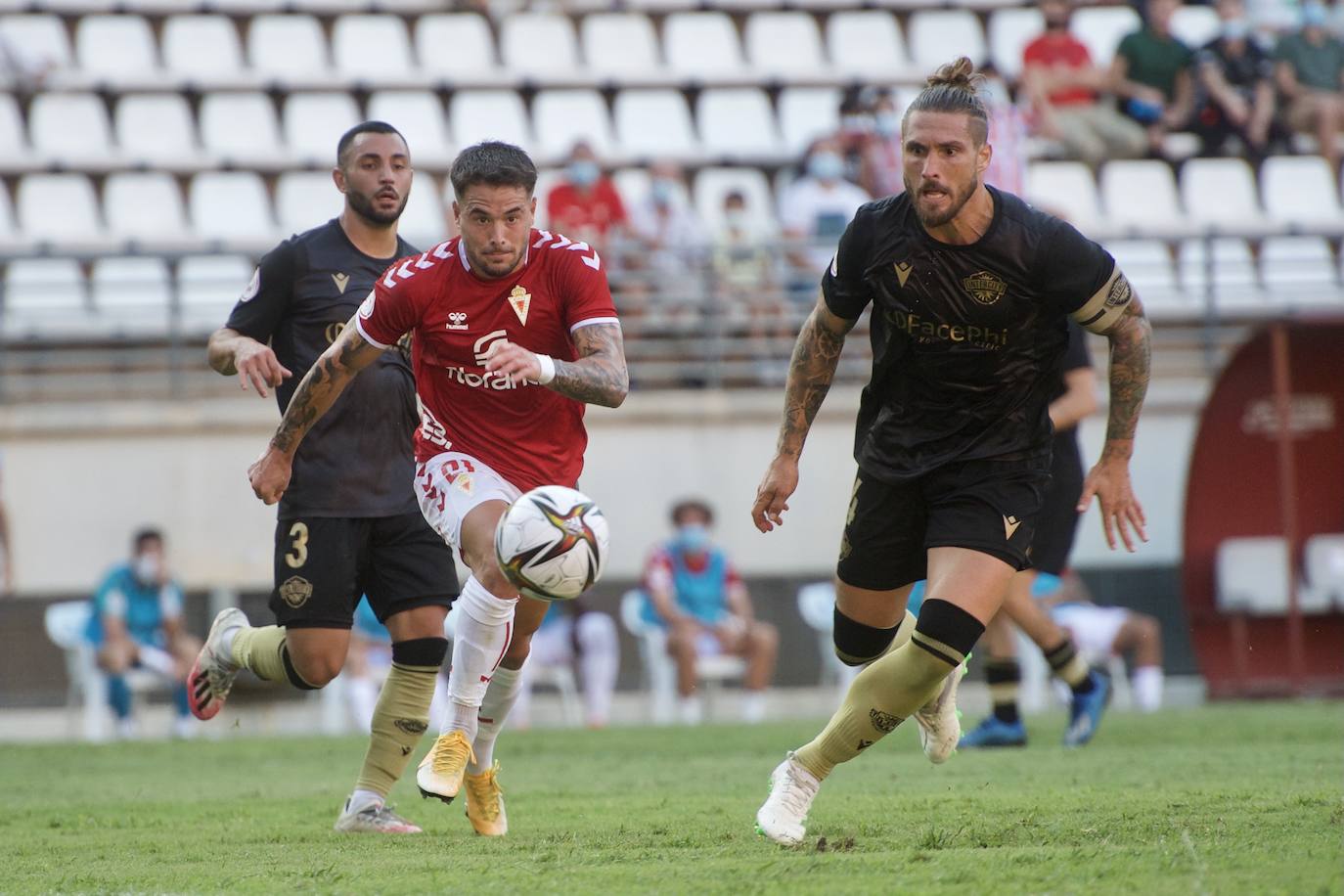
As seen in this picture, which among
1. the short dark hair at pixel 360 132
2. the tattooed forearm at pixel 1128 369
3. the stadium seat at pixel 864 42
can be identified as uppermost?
the stadium seat at pixel 864 42

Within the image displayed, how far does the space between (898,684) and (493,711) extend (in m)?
1.66

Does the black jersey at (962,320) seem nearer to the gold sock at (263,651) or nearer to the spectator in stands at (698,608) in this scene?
the gold sock at (263,651)

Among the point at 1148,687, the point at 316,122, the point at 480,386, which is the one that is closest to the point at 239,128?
the point at 316,122

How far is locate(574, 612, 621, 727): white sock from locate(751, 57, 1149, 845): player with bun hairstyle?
363 inches

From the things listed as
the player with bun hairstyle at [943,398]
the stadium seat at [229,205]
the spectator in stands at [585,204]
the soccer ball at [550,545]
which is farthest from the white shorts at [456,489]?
the stadium seat at [229,205]

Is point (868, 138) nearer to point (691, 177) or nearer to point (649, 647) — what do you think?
point (691, 177)

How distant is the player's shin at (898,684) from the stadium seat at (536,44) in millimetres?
15200

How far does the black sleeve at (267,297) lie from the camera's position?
712cm

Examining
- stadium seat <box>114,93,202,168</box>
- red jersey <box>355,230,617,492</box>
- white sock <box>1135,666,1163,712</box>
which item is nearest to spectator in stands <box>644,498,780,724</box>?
white sock <box>1135,666,1163,712</box>

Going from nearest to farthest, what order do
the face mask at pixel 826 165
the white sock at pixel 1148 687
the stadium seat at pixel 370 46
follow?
the white sock at pixel 1148 687 → the face mask at pixel 826 165 → the stadium seat at pixel 370 46

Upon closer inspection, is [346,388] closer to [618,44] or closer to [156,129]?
[156,129]

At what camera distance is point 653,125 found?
766 inches

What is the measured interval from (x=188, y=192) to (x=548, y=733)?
794 cm

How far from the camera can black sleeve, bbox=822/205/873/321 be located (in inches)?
235
